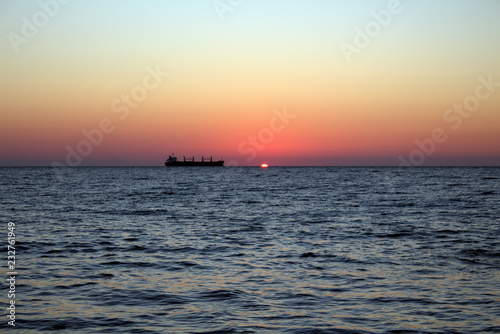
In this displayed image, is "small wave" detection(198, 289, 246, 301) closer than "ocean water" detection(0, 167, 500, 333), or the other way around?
"ocean water" detection(0, 167, 500, 333)

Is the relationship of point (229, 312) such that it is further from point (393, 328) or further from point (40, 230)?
point (40, 230)

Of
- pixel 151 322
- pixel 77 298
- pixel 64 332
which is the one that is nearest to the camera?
pixel 64 332

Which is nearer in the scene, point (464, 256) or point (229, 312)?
point (229, 312)

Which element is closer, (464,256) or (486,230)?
(464,256)

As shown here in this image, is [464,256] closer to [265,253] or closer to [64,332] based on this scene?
[265,253]

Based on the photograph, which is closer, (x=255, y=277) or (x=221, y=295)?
(x=221, y=295)

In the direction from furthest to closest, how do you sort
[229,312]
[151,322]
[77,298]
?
1. [77,298]
2. [229,312]
3. [151,322]

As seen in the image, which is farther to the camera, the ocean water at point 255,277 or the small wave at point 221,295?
the small wave at point 221,295

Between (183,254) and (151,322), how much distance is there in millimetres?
7830

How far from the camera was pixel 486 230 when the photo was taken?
82.6ft

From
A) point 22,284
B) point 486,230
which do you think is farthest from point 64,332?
point 486,230

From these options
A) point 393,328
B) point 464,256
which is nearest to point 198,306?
point 393,328

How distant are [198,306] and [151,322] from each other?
57.7 inches

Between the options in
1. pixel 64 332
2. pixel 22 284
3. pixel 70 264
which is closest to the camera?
pixel 64 332
